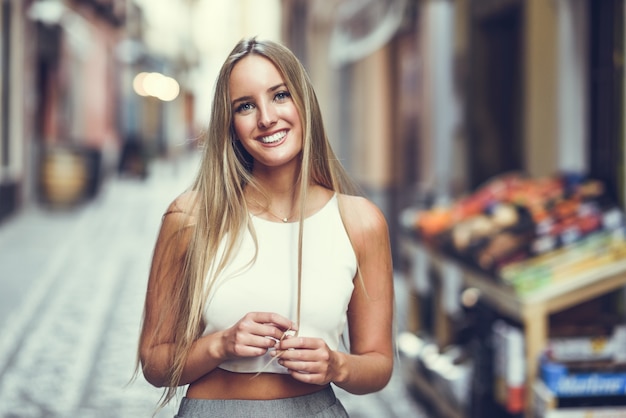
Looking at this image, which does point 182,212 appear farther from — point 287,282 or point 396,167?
point 396,167

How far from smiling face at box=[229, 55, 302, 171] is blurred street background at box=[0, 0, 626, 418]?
0.19m

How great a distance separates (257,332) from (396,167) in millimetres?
9455

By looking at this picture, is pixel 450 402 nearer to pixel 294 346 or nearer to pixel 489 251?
pixel 489 251


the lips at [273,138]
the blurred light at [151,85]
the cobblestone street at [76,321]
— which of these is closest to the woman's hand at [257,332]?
the lips at [273,138]

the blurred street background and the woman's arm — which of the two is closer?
the woman's arm

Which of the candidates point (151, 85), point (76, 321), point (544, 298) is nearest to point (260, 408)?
point (544, 298)

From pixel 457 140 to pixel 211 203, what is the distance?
21.2 feet

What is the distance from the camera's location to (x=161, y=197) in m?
20.3

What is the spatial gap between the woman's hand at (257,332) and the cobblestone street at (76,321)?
0.57m

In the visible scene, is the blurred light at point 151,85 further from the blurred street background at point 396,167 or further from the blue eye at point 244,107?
the blue eye at point 244,107

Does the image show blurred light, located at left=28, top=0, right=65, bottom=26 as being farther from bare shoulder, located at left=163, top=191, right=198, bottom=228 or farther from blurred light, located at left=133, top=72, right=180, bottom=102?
blurred light, located at left=133, top=72, right=180, bottom=102


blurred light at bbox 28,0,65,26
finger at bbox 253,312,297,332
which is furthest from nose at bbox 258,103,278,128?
blurred light at bbox 28,0,65,26

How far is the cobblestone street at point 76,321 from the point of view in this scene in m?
5.36

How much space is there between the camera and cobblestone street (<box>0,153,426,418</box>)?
5.36 m
